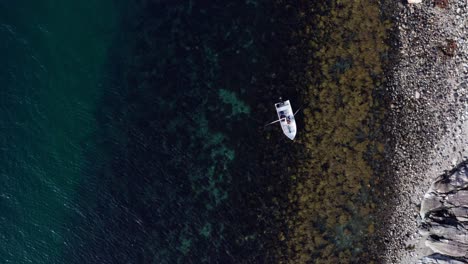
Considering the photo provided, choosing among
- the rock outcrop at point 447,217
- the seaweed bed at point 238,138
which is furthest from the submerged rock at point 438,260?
the seaweed bed at point 238,138

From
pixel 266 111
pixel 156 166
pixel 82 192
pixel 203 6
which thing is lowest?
pixel 82 192

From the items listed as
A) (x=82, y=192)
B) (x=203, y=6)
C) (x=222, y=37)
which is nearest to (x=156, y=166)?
(x=82, y=192)

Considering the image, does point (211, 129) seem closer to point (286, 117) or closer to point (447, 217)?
point (286, 117)

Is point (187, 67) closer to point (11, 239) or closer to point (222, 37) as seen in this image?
point (222, 37)

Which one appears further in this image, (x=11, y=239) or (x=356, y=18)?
(x=11, y=239)

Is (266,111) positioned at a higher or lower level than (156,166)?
higher

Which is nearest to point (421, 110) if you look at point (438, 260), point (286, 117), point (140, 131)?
point (286, 117)

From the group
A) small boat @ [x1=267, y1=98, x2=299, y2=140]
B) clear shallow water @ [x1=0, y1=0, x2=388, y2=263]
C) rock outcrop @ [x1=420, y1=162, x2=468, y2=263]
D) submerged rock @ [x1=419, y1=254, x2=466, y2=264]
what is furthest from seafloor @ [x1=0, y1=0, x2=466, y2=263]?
submerged rock @ [x1=419, y1=254, x2=466, y2=264]
